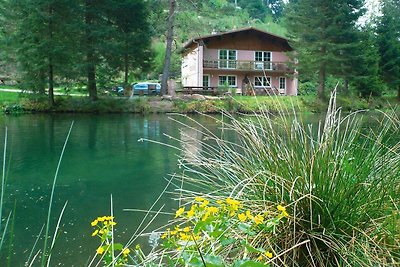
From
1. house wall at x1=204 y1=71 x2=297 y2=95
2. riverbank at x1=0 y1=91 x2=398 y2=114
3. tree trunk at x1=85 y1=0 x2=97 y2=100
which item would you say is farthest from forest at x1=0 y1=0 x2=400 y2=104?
house wall at x1=204 y1=71 x2=297 y2=95

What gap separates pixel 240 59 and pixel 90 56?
491 inches

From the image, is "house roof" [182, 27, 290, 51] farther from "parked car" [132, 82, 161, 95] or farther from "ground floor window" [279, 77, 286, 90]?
"parked car" [132, 82, 161, 95]

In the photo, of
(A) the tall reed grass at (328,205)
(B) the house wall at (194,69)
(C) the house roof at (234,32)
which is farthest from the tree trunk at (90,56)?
(A) the tall reed grass at (328,205)

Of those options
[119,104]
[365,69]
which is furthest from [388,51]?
[119,104]

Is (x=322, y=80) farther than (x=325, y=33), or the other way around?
(x=322, y=80)

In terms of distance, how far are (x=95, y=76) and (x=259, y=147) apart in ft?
63.7

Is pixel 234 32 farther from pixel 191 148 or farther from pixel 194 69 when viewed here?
pixel 191 148

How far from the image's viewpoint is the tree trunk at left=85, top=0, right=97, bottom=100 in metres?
19.8

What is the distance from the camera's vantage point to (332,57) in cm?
2245

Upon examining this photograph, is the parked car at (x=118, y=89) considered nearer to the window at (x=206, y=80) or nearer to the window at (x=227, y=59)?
the window at (x=206, y=80)

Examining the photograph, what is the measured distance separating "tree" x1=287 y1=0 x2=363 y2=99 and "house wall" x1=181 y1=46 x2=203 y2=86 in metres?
6.70

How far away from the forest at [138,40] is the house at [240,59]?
2.90 m

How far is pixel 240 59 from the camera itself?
98.0 feet

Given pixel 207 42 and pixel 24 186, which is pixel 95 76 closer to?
pixel 207 42
